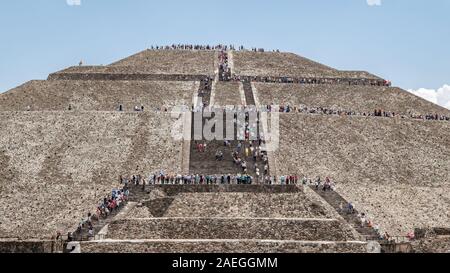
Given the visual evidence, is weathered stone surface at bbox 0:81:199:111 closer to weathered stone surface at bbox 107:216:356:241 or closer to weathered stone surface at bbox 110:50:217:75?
weathered stone surface at bbox 110:50:217:75

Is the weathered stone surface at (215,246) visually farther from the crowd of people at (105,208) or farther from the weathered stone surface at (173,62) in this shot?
the weathered stone surface at (173,62)

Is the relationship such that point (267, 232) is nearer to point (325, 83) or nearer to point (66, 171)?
point (66, 171)

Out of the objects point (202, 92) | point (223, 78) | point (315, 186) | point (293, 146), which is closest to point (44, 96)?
point (202, 92)

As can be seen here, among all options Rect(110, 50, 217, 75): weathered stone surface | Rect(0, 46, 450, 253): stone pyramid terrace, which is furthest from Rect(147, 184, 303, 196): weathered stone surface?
Rect(110, 50, 217, 75): weathered stone surface

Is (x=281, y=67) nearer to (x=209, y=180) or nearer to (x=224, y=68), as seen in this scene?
(x=224, y=68)

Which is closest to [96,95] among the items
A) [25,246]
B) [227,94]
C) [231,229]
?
[227,94]

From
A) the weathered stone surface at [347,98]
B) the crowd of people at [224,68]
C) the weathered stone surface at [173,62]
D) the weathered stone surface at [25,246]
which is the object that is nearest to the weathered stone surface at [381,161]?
the weathered stone surface at [347,98]
